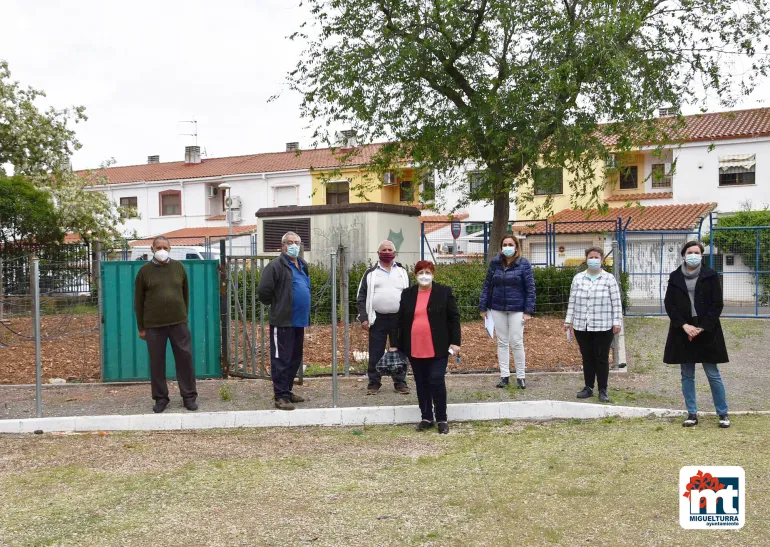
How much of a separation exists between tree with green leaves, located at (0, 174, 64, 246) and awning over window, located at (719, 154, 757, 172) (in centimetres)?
2500

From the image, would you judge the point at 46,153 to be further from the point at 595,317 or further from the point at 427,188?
the point at 595,317

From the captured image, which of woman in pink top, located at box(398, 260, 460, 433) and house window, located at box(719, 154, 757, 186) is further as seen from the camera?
house window, located at box(719, 154, 757, 186)

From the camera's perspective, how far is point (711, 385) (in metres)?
7.62

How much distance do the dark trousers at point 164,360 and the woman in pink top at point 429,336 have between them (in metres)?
2.39

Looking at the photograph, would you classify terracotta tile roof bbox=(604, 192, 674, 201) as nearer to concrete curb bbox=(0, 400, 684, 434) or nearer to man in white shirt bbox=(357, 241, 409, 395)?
man in white shirt bbox=(357, 241, 409, 395)

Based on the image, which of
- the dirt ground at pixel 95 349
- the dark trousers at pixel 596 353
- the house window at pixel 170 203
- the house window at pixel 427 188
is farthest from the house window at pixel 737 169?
the dark trousers at pixel 596 353

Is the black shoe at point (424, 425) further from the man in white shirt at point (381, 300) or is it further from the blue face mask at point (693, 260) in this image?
the blue face mask at point (693, 260)

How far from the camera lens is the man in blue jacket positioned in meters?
8.51

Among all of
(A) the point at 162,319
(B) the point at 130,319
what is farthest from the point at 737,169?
(A) the point at 162,319

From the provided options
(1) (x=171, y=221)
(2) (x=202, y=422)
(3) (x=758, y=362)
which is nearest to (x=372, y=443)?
(2) (x=202, y=422)

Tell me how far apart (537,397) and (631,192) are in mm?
28992

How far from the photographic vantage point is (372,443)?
23.9ft

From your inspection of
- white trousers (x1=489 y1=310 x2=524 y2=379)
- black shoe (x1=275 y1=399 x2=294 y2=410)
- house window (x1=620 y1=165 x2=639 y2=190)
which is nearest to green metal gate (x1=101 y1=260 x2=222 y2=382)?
black shoe (x1=275 y1=399 x2=294 y2=410)

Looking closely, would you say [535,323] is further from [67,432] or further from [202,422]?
[67,432]
